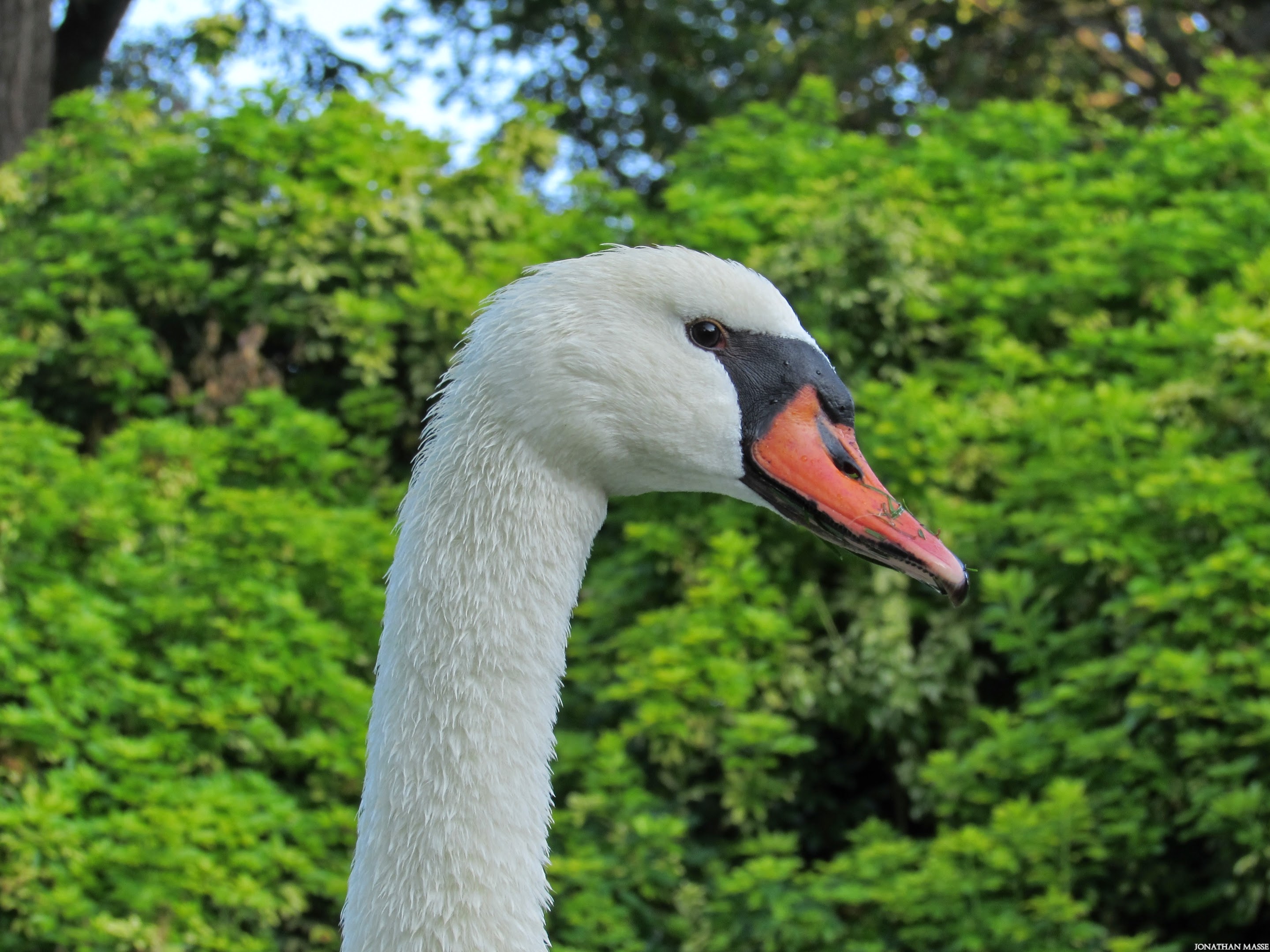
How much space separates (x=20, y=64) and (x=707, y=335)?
20.5 ft

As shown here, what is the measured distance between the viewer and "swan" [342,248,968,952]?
1764 millimetres

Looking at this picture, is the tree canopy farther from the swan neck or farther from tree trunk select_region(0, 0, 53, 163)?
the swan neck

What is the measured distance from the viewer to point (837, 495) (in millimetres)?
1943

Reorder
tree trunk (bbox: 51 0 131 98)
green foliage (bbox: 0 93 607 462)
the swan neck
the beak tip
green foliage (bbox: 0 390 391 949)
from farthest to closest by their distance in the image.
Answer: tree trunk (bbox: 51 0 131 98), green foliage (bbox: 0 93 607 462), green foliage (bbox: 0 390 391 949), the beak tip, the swan neck

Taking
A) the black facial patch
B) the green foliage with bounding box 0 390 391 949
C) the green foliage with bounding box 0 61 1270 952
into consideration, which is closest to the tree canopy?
the green foliage with bounding box 0 61 1270 952

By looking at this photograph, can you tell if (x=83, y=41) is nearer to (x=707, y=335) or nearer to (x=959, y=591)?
(x=707, y=335)

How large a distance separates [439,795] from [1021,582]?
2645 millimetres

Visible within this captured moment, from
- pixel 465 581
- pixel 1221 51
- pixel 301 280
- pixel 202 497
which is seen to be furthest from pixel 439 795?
pixel 1221 51

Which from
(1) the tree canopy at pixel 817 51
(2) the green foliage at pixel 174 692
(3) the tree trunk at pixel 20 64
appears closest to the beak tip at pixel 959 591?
(2) the green foliage at pixel 174 692

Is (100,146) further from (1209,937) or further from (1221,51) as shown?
(1221,51)

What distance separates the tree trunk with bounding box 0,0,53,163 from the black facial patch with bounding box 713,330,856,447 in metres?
6.17

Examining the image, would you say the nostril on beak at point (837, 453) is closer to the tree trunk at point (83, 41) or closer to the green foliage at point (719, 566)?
the green foliage at point (719, 566)

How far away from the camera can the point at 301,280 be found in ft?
18.1

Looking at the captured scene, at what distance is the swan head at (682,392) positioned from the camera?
190 centimetres
